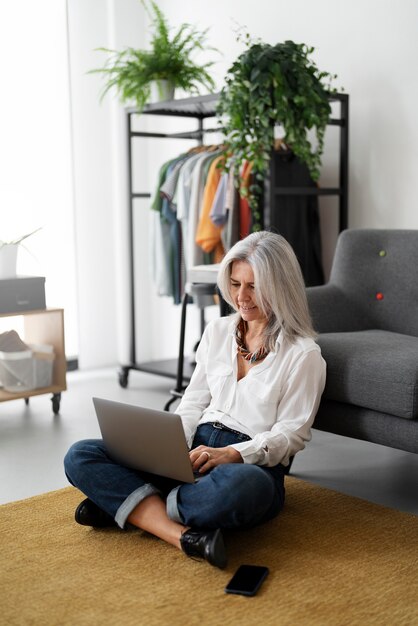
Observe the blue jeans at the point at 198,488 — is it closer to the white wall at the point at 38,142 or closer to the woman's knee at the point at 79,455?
the woman's knee at the point at 79,455

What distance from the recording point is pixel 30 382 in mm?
3791

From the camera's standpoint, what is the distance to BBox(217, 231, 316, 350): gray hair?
2.31 m

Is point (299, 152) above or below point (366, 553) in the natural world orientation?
above

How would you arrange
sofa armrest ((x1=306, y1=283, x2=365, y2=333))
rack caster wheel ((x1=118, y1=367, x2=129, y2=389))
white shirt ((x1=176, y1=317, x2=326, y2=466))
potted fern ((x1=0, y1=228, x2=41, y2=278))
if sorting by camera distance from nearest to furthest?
white shirt ((x1=176, y1=317, x2=326, y2=466)), sofa armrest ((x1=306, y1=283, x2=365, y2=333)), potted fern ((x1=0, y1=228, x2=41, y2=278)), rack caster wheel ((x1=118, y1=367, x2=129, y2=389))

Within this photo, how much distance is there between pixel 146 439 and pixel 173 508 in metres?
0.20

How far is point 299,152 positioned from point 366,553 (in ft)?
6.46

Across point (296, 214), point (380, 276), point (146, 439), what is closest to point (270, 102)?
point (296, 214)

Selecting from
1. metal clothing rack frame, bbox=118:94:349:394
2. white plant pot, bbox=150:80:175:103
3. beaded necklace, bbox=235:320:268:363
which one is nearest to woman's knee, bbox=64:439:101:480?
beaded necklace, bbox=235:320:268:363

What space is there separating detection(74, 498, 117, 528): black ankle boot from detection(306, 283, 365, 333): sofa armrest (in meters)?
1.16

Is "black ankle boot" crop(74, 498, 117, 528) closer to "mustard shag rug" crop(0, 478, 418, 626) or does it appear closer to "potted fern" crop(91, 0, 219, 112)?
"mustard shag rug" crop(0, 478, 418, 626)

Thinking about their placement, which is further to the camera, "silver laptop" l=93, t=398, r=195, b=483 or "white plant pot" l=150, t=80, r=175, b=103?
"white plant pot" l=150, t=80, r=175, b=103

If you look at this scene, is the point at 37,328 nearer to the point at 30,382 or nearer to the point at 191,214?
the point at 30,382

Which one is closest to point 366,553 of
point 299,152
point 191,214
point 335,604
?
point 335,604

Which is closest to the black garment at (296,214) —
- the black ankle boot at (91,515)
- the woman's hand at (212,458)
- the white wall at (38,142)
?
the white wall at (38,142)
